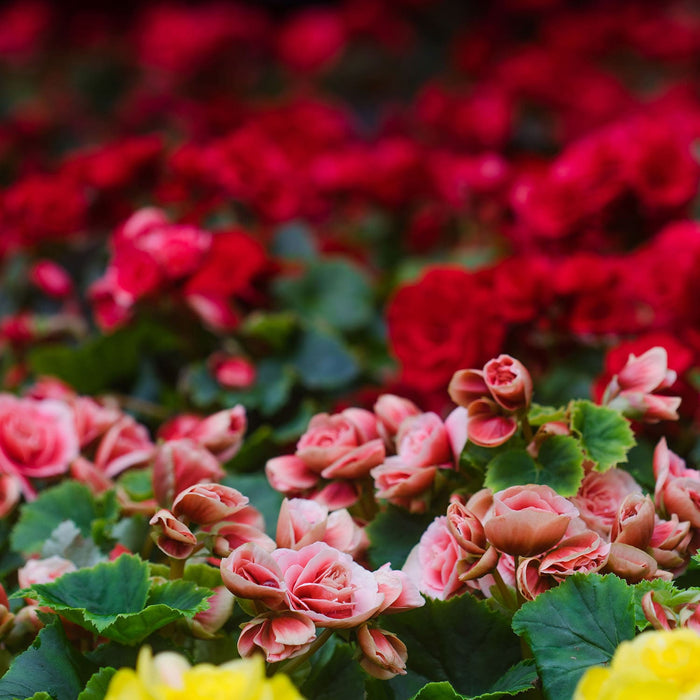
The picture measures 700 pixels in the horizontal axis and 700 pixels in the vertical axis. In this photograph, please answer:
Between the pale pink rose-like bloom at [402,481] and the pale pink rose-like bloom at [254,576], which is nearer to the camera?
the pale pink rose-like bloom at [254,576]

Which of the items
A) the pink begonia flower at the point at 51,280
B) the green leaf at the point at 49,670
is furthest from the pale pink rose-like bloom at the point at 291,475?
the pink begonia flower at the point at 51,280

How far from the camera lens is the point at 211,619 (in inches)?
27.8

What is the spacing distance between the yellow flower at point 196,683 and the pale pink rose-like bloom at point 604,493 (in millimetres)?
338

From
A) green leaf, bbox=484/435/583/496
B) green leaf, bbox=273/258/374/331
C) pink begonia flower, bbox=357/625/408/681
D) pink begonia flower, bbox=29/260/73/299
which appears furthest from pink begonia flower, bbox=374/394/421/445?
pink begonia flower, bbox=29/260/73/299

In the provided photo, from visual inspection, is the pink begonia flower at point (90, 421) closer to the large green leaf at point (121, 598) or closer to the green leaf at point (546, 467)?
the large green leaf at point (121, 598)

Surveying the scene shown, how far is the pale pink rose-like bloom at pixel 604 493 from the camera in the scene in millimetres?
736

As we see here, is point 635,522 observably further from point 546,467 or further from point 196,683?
point 196,683

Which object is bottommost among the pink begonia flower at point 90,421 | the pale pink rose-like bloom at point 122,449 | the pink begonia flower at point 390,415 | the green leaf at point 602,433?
the pale pink rose-like bloom at point 122,449

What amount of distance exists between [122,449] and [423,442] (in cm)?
36

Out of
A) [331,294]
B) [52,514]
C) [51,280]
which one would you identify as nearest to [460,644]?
[52,514]

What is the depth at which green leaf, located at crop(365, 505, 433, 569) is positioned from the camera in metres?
0.78

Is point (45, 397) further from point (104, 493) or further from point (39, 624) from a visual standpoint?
point (39, 624)

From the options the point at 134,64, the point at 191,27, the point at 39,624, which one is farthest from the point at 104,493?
the point at 134,64

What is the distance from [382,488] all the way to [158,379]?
0.59 m
